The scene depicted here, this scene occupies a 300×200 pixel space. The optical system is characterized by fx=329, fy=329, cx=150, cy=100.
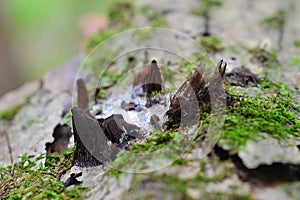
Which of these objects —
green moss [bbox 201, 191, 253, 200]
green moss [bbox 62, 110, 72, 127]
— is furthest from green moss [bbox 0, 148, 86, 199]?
green moss [bbox 201, 191, 253, 200]

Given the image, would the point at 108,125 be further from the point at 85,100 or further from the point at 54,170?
the point at 85,100

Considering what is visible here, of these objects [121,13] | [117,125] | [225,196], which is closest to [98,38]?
[121,13]

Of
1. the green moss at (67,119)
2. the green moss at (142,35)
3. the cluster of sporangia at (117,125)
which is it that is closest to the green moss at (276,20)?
the green moss at (142,35)

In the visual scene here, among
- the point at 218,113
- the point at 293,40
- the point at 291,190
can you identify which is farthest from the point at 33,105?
the point at 293,40

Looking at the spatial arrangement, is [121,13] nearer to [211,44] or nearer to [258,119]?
[211,44]

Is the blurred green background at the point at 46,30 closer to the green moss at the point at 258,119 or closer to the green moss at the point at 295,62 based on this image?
the green moss at the point at 295,62

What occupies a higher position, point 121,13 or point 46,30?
point 46,30
